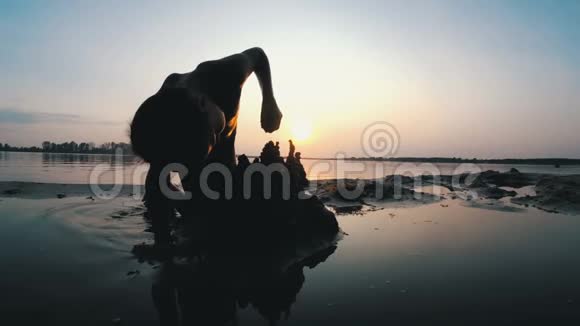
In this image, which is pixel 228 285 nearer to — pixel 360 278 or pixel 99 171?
pixel 360 278

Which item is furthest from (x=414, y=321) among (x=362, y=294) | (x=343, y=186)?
(x=343, y=186)

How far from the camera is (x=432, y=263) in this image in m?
3.29

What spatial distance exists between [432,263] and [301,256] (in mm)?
1311

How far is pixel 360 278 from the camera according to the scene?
2783 millimetres

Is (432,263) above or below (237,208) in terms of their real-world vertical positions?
below

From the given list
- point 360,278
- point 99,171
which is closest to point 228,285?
point 360,278

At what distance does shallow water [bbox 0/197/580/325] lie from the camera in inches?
79.4

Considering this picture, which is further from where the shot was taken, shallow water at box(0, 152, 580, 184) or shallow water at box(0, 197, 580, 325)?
shallow water at box(0, 152, 580, 184)

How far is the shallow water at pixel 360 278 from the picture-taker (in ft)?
6.61

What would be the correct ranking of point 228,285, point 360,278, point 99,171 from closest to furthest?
point 228,285, point 360,278, point 99,171

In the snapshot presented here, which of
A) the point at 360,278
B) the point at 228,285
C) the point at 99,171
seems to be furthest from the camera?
the point at 99,171

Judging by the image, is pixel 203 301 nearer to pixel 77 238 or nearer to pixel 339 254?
pixel 339 254

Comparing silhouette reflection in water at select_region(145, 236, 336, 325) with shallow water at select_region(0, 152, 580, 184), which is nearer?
silhouette reflection in water at select_region(145, 236, 336, 325)

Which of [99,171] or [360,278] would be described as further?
[99,171]
